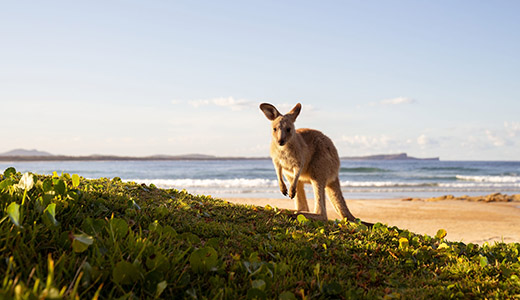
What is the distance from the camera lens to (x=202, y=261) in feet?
8.63

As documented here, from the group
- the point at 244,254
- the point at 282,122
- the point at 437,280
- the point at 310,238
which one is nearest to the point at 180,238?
the point at 244,254

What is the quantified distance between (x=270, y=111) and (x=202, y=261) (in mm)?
3580

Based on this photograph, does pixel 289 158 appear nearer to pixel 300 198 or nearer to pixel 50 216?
pixel 300 198

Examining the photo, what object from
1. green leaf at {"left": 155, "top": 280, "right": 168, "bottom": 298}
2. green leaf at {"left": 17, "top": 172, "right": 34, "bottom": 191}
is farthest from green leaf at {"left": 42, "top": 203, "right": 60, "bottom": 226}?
green leaf at {"left": 155, "top": 280, "right": 168, "bottom": 298}

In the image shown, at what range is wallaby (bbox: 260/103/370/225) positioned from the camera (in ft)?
18.8

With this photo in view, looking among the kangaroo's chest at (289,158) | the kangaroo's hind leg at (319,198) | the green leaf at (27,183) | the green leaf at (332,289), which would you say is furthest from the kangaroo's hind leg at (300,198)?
the green leaf at (27,183)

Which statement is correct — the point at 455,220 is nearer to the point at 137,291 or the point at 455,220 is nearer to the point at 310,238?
the point at 310,238

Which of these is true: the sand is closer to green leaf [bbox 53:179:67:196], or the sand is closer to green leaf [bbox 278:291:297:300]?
green leaf [bbox 278:291:297:300]

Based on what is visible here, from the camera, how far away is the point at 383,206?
15844 millimetres

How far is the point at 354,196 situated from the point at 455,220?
29.5 ft

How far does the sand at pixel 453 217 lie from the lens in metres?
10.2

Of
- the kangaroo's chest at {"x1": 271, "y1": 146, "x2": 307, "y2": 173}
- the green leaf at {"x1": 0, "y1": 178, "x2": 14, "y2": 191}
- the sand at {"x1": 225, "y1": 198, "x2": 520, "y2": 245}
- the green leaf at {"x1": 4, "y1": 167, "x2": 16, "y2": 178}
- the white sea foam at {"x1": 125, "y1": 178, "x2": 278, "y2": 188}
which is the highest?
the kangaroo's chest at {"x1": 271, "y1": 146, "x2": 307, "y2": 173}

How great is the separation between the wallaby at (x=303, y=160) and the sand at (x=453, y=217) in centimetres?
485

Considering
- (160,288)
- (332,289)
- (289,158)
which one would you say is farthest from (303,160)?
(160,288)
